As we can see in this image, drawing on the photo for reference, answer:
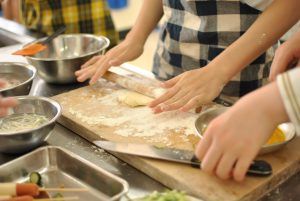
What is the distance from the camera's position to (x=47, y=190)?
2.89 ft

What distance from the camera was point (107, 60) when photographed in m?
1.42

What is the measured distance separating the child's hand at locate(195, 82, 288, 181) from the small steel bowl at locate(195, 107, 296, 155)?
0.57ft

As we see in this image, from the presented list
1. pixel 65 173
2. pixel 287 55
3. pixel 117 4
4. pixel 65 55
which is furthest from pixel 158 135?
pixel 117 4

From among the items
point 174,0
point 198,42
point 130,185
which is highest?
point 174,0

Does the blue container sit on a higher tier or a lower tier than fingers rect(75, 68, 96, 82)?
lower

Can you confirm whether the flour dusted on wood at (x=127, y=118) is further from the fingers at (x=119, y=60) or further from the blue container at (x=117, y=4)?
the blue container at (x=117, y=4)

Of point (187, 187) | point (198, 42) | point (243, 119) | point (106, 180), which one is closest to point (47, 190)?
point (106, 180)

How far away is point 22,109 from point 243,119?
64 centimetres

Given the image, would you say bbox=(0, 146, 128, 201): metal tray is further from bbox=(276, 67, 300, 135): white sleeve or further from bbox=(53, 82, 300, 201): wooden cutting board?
bbox=(276, 67, 300, 135): white sleeve

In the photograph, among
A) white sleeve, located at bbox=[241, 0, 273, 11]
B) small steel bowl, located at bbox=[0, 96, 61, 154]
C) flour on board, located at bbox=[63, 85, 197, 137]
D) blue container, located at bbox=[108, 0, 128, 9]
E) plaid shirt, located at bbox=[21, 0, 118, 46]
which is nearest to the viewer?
small steel bowl, located at bbox=[0, 96, 61, 154]

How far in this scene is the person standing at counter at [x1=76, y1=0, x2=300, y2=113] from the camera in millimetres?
1170

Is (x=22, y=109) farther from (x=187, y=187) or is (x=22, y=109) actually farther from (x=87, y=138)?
(x=187, y=187)

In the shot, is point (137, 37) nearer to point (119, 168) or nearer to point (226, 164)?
point (119, 168)

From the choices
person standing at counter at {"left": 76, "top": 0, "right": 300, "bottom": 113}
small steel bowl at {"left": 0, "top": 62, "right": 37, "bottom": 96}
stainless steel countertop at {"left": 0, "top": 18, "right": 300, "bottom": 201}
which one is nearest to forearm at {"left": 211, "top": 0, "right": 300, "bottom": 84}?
person standing at counter at {"left": 76, "top": 0, "right": 300, "bottom": 113}
